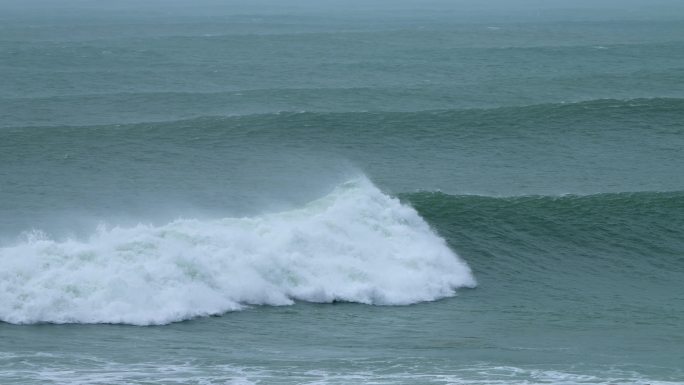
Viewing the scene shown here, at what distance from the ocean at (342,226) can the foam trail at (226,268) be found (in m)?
0.04

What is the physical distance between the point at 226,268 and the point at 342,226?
2.95m

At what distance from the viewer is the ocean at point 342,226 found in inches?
618

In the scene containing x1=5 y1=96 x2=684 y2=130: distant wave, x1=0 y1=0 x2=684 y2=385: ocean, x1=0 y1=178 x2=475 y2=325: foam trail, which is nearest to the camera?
x1=0 y1=0 x2=684 y2=385: ocean

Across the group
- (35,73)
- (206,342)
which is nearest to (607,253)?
(206,342)

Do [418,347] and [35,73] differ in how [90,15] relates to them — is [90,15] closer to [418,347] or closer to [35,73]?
[35,73]

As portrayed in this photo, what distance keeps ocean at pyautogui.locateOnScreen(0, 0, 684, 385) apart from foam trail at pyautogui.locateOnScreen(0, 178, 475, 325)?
0.04 metres

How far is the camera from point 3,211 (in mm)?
23203

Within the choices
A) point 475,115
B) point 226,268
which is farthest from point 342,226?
point 475,115

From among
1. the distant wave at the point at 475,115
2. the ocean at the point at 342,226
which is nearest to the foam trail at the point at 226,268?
the ocean at the point at 342,226

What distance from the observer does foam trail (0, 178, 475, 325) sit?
57.2 feet

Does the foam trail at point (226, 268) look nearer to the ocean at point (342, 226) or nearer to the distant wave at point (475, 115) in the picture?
the ocean at point (342, 226)

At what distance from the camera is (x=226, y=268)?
19000 mm

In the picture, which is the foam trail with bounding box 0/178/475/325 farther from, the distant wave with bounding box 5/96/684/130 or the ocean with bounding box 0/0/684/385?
the distant wave with bounding box 5/96/684/130

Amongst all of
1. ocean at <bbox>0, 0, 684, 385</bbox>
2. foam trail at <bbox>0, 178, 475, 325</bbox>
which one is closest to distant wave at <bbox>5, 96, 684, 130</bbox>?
ocean at <bbox>0, 0, 684, 385</bbox>
